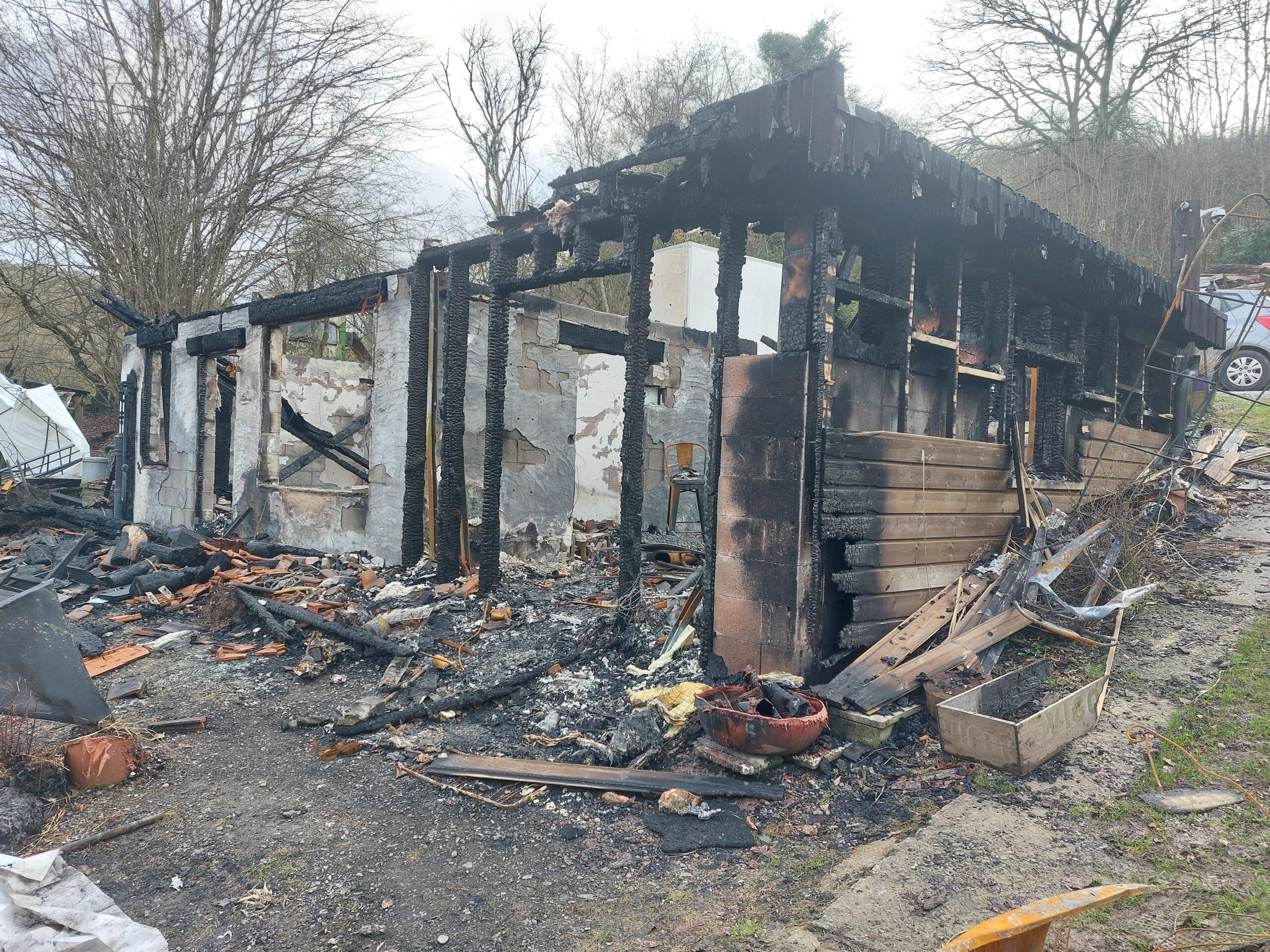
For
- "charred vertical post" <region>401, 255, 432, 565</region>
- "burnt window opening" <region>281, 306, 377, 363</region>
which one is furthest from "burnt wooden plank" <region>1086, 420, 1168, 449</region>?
"burnt window opening" <region>281, 306, 377, 363</region>

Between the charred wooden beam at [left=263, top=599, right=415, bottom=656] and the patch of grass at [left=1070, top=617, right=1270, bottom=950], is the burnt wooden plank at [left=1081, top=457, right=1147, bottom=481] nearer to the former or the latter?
the patch of grass at [left=1070, top=617, right=1270, bottom=950]

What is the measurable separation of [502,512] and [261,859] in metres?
5.99

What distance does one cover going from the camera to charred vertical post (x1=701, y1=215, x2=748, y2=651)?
226 inches

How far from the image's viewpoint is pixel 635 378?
661 centimetres

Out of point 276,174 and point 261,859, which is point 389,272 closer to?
point 261,859

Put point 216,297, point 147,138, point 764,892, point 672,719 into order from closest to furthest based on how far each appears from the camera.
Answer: point 764,892, point 672,719, point 147,138, point 216,297

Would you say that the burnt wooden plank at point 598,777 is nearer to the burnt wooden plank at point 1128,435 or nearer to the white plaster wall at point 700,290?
the burnt wooden plank at point 1128,435

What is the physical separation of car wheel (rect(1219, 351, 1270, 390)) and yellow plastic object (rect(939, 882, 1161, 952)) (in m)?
13.8

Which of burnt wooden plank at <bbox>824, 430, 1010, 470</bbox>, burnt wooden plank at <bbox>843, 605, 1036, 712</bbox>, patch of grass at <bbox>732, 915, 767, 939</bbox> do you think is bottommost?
patch of grass at <bbox>732, 915, 767, 939</bbox>

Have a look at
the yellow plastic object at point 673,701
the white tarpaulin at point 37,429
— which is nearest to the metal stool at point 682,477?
the yellow plastic object at point 673,701

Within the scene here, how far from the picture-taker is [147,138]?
16.5 metres

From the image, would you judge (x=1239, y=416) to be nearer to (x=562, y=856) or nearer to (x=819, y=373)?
(x=819, y=373)

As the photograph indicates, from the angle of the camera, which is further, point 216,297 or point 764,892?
point 216,297

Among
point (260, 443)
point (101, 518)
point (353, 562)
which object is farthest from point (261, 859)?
point (101, 518)
